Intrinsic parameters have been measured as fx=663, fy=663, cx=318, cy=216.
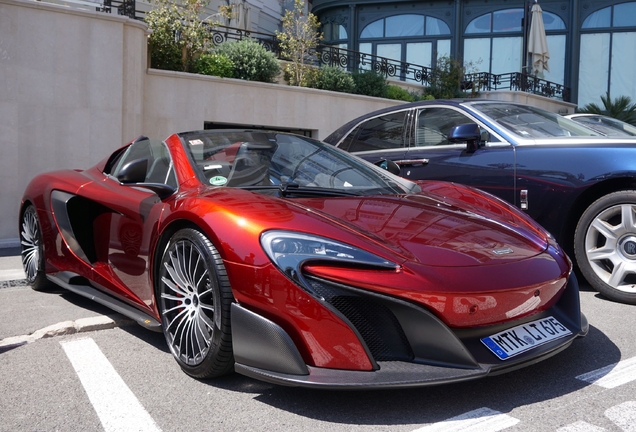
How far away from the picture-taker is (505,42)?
24.4 meters

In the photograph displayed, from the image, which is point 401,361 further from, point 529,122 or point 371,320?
point 529,122

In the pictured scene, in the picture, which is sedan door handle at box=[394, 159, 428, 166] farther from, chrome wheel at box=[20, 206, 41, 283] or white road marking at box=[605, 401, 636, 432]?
white road marking at box=[605, 401, 636, 432]

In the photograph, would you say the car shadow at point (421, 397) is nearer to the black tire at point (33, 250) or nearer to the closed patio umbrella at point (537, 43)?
the black tire at point (33, 250)

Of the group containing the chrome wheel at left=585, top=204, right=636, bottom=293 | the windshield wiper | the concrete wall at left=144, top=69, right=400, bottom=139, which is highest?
the concrete wall at left=144, top=69, right=400, bottom=139

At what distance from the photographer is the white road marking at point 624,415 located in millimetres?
2502

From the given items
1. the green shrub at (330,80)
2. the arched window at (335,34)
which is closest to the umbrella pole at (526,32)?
the arched window at (335,34)

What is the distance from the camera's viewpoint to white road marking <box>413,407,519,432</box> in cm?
250

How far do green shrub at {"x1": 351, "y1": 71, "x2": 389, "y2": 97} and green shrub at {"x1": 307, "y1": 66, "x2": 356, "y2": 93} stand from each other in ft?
2.01

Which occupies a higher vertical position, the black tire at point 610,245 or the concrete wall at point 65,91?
the concrete wall at point 65,91

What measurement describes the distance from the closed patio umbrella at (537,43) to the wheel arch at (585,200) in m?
17.7

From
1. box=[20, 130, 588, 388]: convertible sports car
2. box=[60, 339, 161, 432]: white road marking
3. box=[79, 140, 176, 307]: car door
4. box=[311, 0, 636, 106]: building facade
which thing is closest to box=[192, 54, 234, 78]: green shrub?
box=[79, 140, 176, 307]: car door

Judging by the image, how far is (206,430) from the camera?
2.58 m

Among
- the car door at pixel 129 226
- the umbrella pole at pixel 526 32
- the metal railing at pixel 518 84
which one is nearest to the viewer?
the car door at pixel 129 226

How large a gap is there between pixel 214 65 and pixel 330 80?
2816 millimetres
